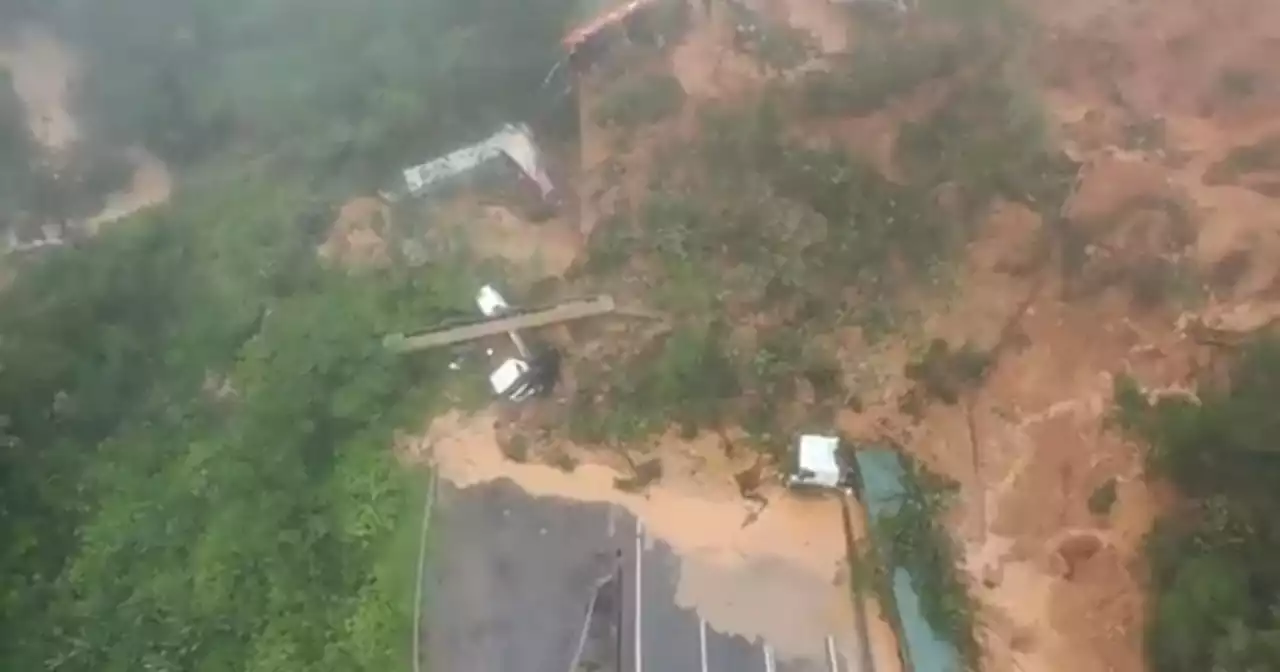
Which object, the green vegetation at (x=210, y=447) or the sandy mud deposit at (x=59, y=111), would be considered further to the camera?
the sandy mud deposit at (x=59, y=111)

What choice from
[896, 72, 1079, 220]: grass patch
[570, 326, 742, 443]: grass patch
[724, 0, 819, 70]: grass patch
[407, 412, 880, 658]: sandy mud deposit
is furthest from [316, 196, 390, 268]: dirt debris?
[896, 72, 1079, 220]: grass patch

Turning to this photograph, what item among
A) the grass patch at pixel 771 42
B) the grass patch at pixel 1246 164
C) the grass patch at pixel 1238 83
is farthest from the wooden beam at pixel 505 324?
the grass patch at pixel 1238 83

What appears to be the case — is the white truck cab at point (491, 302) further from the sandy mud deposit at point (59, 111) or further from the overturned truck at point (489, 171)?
the sandy mud deposit at point (59, 111)

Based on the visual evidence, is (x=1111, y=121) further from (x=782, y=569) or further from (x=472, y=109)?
(x=472, y=109)

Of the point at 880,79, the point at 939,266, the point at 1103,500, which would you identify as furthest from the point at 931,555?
the point at 880,79

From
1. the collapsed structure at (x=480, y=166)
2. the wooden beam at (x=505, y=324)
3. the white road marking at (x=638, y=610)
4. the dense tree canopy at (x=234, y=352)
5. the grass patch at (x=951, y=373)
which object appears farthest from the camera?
the collapsed structure at (x=480, y=166)

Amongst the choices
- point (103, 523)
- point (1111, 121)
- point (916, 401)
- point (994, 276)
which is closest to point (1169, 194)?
point (1111, 121)
